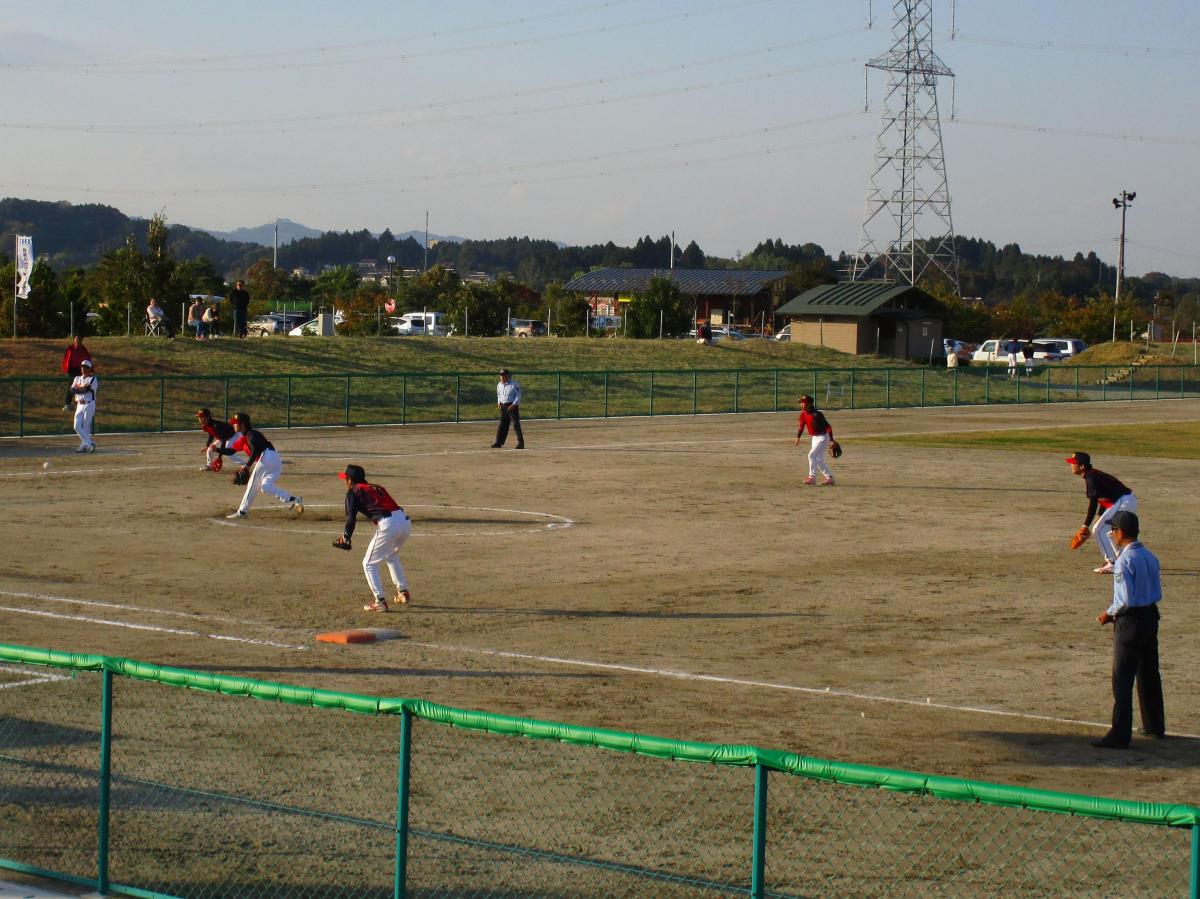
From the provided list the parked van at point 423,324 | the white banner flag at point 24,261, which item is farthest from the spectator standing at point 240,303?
the parked van at point 423,324

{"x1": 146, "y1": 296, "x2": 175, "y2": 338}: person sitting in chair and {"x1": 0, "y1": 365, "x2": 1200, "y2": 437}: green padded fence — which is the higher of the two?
{"x1": 146, "y1": 296, "x2": 175, "y2": 338}: person sitting in chair

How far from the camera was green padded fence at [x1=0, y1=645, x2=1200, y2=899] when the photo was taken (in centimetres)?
849

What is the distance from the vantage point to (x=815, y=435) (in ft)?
102

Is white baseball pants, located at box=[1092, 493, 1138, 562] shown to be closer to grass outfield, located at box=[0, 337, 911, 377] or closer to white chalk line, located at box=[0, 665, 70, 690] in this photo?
white chalk line, located at box=[0, 665, 70, 690]

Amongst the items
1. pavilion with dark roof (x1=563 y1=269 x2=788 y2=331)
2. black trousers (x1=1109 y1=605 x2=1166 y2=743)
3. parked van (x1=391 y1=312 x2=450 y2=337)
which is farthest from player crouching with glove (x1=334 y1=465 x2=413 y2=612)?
pavilion with dark roof (x1=563 y1=269 x2=788 y2=331)

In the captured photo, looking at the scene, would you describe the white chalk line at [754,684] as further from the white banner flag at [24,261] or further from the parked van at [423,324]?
the parked van at [423,324]

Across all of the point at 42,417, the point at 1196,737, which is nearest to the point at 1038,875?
the point at 1196,737

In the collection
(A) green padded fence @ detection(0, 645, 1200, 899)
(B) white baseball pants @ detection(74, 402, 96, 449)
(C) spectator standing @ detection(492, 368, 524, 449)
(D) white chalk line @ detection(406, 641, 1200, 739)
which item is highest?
(C) spectator standing @ detection(492, 368, 524, 449)

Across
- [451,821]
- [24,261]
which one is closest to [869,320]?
[24,261]

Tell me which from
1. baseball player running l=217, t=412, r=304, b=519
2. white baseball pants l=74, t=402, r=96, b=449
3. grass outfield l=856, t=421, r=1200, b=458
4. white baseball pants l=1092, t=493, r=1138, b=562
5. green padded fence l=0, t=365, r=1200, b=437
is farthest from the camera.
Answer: green padded fence l=0, t=365, r=1200, b=437

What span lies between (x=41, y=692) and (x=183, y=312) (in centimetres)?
5244

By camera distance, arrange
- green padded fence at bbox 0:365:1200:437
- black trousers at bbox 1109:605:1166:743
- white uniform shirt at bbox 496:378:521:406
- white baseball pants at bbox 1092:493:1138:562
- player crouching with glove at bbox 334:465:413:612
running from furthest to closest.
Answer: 1. green padded fence at bbox 0:365:1200:437
2. white uniform shirt at bbox 496:378:521:406
3. white baseball pants at bbox 1092:493:1138:562
4. player crouching with glove at bbox 334:465:413:612
5. black trousers at bbox 1109:605:1166:743

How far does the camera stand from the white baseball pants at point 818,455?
102ft

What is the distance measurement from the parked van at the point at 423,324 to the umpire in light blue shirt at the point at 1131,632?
70.3 metres
